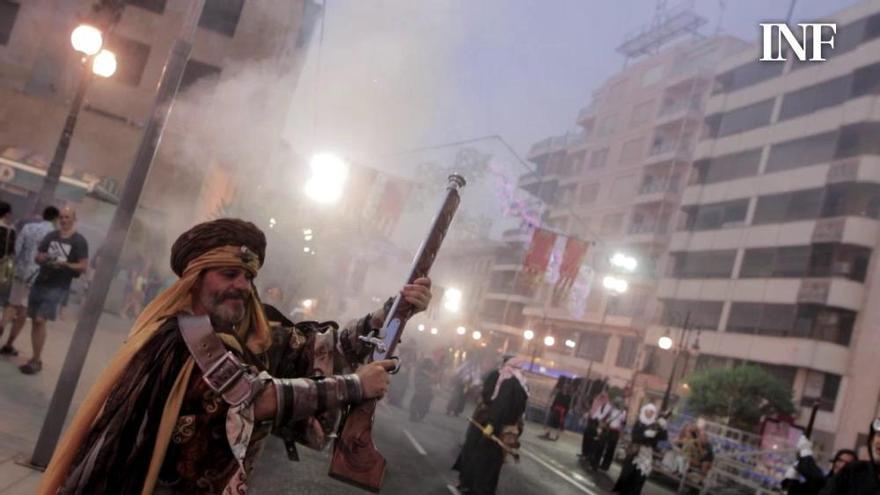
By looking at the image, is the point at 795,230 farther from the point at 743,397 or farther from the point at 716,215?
the point at 743,397

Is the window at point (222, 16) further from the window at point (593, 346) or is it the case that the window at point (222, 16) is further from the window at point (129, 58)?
the window at point (593, 346)

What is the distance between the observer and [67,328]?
1109 cm

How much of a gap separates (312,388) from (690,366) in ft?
130

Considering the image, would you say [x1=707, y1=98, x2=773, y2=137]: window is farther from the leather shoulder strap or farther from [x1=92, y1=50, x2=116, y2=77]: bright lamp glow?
the leather shoulder strap

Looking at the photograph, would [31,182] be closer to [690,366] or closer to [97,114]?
[97,114]

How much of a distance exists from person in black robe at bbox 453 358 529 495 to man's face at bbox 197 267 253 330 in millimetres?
6466

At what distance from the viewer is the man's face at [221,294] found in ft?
7.78

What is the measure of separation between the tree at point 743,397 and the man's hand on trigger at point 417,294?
2778 centimetres

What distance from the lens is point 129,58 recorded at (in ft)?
68.7

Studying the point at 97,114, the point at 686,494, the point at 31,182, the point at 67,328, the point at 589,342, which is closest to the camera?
the point at 67,328

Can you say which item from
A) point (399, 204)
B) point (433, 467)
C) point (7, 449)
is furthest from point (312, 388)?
point (399, 204)

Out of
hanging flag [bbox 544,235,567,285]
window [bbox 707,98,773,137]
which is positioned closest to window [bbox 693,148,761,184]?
window [bbox 707,98,773,137]

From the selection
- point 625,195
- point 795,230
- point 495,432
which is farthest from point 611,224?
point 495,432

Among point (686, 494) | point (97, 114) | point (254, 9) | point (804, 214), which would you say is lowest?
point (686, 494)
